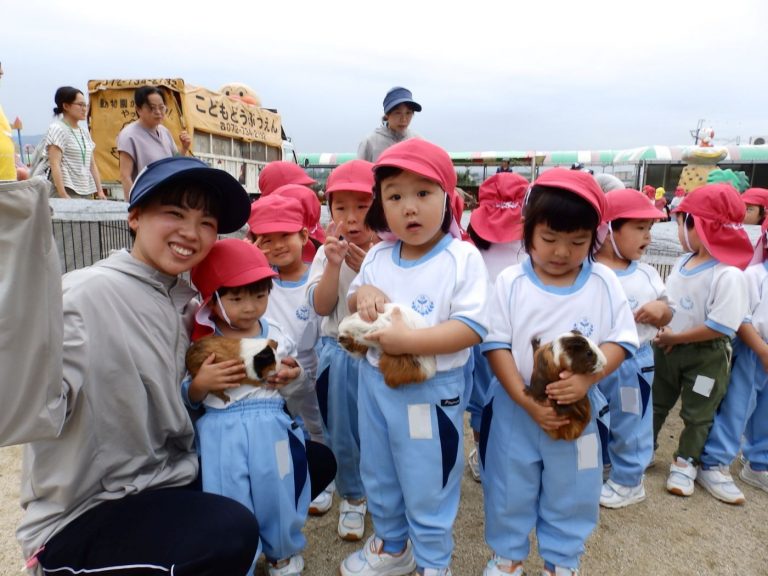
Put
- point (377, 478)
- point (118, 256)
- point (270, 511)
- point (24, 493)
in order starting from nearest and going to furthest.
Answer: point (24, 493), point (118, 256), point (270, 511), point (377, 478)

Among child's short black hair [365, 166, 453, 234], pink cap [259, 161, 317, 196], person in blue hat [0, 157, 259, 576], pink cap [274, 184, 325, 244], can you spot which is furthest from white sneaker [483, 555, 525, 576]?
pink cap [259, 161, 317, 196]

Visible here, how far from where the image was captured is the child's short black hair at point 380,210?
1.87 m

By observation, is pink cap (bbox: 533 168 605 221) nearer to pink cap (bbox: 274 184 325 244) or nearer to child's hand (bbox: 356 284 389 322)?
child's hand (bbox: 356 284 389 322)

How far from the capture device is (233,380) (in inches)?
68.8

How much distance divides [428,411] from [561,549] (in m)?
0.71

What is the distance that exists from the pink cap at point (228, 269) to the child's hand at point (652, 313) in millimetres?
1756

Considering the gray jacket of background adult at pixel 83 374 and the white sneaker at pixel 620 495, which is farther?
the white sneaker at pixel 620 495

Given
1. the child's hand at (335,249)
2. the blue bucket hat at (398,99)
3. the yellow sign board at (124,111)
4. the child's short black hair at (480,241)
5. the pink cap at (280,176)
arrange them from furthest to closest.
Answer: the yellow sign board at (124,111) < the blue bucket hat at (398,99) < the pink cap at (280,176) < the child's short black hair at (480,241) < the child's hand at (335,249)

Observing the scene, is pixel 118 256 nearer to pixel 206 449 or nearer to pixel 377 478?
pixel 206 449

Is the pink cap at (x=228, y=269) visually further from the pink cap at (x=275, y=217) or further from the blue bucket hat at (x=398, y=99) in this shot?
the blue bucket hat at (x=398, y=99)

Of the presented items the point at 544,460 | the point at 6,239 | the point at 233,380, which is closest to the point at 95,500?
the point at 233,380

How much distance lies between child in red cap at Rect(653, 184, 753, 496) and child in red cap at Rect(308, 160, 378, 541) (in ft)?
5.61

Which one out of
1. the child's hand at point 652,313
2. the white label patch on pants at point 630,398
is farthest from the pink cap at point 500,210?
the white label patch on pants at point 630,398

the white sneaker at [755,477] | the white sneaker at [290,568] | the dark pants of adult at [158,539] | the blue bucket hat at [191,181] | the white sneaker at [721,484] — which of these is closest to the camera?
the dark pants of adult at [158,539]
